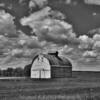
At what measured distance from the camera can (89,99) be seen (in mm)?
17016

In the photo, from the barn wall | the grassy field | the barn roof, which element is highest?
the barn roof

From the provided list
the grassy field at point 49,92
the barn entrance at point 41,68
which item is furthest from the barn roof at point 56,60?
the grassy field at point 49,92

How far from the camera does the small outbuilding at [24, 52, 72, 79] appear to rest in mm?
70500

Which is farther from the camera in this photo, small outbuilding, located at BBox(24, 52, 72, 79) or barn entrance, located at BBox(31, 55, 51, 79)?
barn entrance, located at BBox(31, 55, 51, 79)

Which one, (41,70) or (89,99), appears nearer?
(89,99)

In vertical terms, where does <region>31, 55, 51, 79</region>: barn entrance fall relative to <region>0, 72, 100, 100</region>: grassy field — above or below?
above

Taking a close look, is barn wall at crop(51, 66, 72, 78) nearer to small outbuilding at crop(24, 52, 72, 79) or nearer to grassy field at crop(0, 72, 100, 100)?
small outbuilding at crop(24, 52, 72, 79)

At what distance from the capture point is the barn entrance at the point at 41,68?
7075 cm

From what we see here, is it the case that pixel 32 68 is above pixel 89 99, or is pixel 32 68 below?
above

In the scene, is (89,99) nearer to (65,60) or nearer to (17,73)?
(65,60)

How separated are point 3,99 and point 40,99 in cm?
235

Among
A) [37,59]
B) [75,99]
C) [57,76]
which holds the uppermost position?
[37,59]

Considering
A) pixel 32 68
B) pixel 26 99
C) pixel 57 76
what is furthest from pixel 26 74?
pixel 26 99

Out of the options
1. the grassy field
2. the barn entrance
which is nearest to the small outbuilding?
the barn entrance
